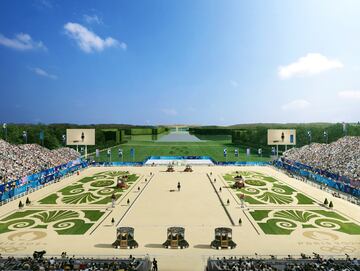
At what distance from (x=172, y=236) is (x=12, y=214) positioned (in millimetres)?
24523

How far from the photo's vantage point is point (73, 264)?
84.7 ft

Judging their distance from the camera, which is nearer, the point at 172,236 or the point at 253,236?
the point at 172,236

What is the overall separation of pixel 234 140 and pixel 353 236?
144 m

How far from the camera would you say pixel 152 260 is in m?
29.6

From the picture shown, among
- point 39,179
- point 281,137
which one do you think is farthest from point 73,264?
point 281,137

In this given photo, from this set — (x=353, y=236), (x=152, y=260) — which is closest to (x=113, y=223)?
(x=152, y=260)

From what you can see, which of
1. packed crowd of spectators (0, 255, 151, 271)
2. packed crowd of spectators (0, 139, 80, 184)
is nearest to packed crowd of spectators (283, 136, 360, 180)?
packed crowd of spectators (0, 255, 151, 271)

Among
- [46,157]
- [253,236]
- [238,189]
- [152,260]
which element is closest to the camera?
[152,260]

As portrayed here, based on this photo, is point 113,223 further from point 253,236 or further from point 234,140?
point 234,140

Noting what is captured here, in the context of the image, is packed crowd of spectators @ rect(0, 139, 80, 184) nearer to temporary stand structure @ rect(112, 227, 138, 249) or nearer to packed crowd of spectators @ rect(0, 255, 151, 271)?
temporary stand structure @ rect(112, 227, 138, 249)

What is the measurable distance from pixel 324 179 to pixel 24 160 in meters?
63.5

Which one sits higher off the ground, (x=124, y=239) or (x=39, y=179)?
(x=39, y=179)

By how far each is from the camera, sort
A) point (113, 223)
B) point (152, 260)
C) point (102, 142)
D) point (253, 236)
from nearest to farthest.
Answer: point (152, 260) → point (253, 236) → point (113, 223) → point (102, 142)

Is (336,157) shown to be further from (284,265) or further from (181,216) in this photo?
(284,265)
